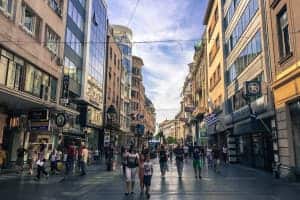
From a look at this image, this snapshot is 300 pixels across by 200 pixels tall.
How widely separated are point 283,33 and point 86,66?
22.9m

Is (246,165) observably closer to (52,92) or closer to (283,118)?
(283,118)

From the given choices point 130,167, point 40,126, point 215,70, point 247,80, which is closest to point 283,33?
point 247,80

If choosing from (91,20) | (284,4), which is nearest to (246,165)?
(284,4)

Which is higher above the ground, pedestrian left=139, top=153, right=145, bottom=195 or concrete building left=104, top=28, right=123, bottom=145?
concrete building left=104, top=28, right=123, bottom=145

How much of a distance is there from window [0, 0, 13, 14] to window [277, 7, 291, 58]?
15.4m

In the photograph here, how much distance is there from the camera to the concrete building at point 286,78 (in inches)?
579

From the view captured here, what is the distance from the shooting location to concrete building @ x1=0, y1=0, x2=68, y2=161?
17391 mm

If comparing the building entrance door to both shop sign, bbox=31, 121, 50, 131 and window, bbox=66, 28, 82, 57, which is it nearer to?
shop sign, bbox=31, 121, 50, 131

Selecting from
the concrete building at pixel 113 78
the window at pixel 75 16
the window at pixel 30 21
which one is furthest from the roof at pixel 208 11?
the window at pixel 30 21

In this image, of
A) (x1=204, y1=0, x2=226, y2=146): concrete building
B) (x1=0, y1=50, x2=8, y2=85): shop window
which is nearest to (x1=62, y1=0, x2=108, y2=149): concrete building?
(x1=0, y1=50, x2=8, y2=85): shop window

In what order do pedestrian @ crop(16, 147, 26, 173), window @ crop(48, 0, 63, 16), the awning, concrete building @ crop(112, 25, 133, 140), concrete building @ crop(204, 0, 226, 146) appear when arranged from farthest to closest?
1. concrete building @ crop(112, 25, 133, 140)
2. concrete building @ crop(204, 0, 226, 146)
3. window @ crop(48, 0, 63, 16)
4. the awning
5. pedestrian @ crop(16, 147, 26, 173)

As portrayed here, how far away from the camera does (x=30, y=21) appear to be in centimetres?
2075

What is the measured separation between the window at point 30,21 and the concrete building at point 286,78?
15.4m

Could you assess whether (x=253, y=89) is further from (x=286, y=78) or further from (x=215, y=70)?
(x=215, y=70)
